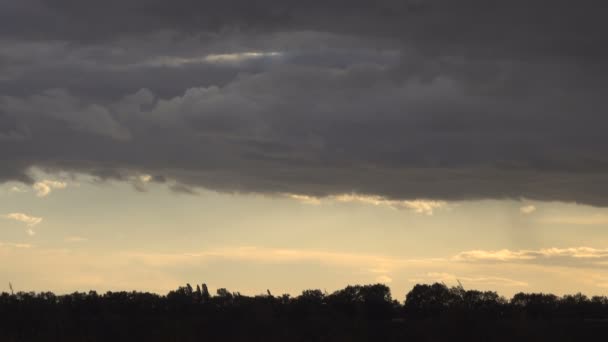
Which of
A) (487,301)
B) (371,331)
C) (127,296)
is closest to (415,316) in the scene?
(487,301)

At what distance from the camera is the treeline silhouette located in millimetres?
84375

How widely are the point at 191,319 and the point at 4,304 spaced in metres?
34.2

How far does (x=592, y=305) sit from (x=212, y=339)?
4693 cm

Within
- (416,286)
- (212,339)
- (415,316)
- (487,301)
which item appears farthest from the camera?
(416,286)

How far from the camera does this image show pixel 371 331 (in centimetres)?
8781

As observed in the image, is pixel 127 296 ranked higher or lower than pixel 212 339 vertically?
higher

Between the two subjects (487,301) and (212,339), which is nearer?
(212,339)

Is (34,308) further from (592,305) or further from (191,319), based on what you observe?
(592,305)

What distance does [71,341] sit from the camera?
3371 inches

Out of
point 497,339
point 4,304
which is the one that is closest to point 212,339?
point 497,339

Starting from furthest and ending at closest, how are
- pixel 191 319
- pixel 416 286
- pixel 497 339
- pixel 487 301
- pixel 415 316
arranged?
pixel 416 286
pixel 487 301
pixel 415 316
pixel 191 319
pixel 497 339

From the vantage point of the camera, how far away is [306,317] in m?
106

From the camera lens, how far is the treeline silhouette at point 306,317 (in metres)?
84.4

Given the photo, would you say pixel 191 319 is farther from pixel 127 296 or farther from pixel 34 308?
pixel 127 296
